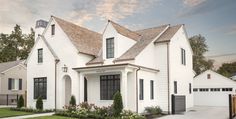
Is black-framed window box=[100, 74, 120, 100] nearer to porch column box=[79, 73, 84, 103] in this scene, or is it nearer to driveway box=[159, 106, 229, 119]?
porch column box=[79, 73, 84, 103]

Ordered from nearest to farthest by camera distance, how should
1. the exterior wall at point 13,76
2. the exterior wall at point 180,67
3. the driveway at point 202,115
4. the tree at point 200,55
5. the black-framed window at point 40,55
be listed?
1. the driveway at point 202,115
2. the exterior wall at point 180,67
3. the black-framed window at point 40,55
4. the exterior wall at point 13,76
5. the tree at point 200,55

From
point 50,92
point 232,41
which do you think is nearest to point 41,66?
point 50,92

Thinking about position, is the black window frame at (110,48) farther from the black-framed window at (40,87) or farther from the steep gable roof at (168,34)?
the black-framed window at (40,87)

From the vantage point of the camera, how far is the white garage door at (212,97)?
106 ft

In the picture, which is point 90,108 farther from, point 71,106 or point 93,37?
point 93,37

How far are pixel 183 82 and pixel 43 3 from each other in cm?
1429

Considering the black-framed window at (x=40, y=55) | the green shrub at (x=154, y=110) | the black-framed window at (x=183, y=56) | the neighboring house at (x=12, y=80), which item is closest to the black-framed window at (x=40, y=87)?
the black-framed window at (x=40, y=55)

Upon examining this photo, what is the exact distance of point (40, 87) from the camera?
25.1 m

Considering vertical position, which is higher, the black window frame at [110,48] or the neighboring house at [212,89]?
the black window frame at [110,48]

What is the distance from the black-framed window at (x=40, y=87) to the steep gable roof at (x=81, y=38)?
435 centimetres

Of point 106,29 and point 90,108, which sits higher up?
point 106,29

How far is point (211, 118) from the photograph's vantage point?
1908 centimetres

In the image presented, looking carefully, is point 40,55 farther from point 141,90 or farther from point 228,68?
point 228,68

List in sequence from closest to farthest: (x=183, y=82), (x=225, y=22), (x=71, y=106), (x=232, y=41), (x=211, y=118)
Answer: (x=211, y=118), (x=71, y=106), (x=183, y=82), (x=225, y=22), (x=232, y=41)
